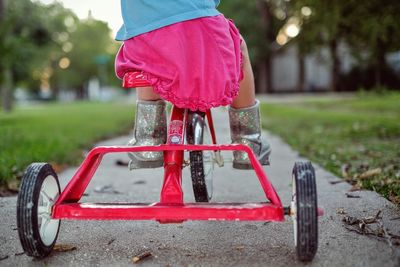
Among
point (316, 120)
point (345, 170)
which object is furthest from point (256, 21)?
point (345, 170)

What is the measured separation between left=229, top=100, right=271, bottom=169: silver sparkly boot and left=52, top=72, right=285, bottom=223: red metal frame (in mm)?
466

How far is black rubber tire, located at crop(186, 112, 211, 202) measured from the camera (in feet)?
8.22

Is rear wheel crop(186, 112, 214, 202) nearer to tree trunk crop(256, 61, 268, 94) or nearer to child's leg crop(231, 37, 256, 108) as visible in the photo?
child's leg crop(231, 37, 256, 108)

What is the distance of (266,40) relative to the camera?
2792cm

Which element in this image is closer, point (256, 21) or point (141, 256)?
point (141, 256)

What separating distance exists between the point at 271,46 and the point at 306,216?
27589 mm

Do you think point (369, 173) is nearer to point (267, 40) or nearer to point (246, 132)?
point (246, 132)

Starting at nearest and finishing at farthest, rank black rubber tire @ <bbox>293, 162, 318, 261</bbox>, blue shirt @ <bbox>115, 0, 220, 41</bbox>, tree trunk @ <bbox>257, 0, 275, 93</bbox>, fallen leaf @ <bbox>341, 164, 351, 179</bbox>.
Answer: black rubber tire @ <bbox>293, 162, 318, 261</bbox> < blue shirt @ <bbox>115, 0, 220, 41</bbox> < fallen leaf @ <bbox>341, 164, 351, 179</bbox> < tree trunk @ <bbox>257, 0, 275, 93</bbox>

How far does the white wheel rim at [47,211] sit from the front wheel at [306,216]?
98cm

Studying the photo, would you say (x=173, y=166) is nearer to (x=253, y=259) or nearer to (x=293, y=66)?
(x=253, y=259)

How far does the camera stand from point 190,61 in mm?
2104

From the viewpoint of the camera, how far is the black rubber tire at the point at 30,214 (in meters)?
1.83

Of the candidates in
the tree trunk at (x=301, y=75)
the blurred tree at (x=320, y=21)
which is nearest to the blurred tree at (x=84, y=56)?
the tree trunk at (x=301, y=75)

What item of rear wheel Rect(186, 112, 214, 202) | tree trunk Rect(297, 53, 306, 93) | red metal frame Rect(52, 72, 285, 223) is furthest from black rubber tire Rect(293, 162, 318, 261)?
tree trunk Rect(297, 53, 306, 93)
